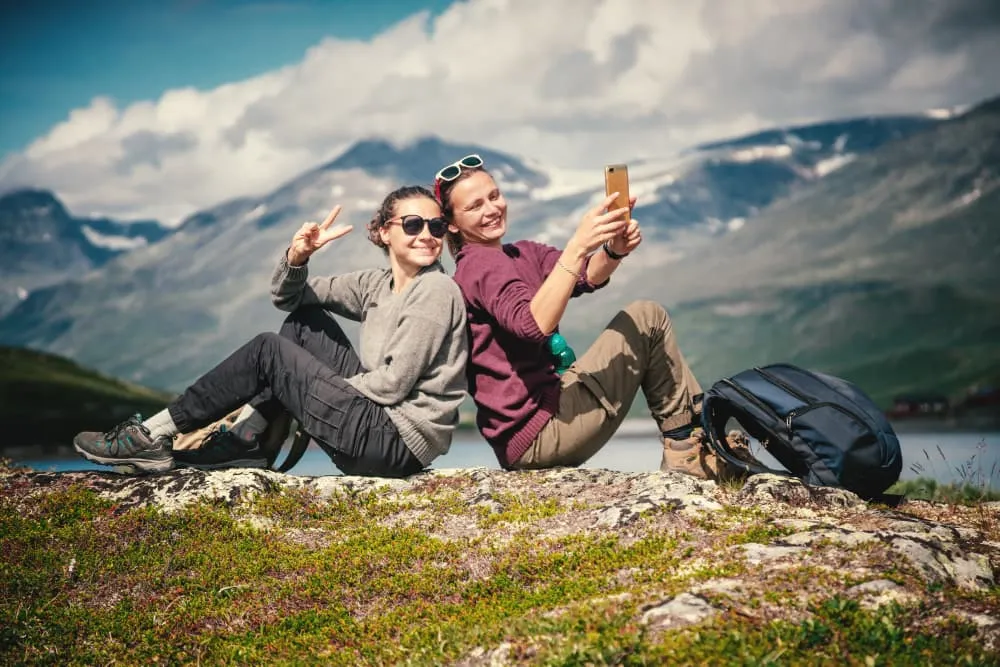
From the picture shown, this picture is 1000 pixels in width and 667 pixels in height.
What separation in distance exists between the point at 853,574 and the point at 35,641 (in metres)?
6.38

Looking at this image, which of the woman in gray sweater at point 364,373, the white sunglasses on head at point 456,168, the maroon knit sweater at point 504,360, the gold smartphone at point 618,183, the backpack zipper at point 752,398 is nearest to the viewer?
the gold smartphone at point 618,183

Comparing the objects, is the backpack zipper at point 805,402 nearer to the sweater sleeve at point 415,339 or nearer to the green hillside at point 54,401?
the sweater sleeve at point 415,339

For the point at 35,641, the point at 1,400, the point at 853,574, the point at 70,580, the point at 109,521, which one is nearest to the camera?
the point at 853,574

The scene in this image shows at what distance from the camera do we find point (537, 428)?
9.50 meters

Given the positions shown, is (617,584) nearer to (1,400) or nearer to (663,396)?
(663,396)

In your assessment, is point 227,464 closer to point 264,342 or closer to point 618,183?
point 264,342

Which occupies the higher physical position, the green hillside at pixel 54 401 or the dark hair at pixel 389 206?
the dark hair at pixel 389 206

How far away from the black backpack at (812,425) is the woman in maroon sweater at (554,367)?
0.48m

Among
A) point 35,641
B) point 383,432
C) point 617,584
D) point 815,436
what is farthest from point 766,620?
point 35,641

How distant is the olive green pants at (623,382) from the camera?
9.21m

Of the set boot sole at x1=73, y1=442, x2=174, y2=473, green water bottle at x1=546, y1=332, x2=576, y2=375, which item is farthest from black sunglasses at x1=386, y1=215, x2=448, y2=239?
boot sole at x1=73, y1=442, x2=174, y2=473

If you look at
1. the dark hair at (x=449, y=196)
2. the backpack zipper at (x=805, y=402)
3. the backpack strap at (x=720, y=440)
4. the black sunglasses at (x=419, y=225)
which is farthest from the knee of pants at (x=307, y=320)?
the backpack zipper at (x=805, y=402)

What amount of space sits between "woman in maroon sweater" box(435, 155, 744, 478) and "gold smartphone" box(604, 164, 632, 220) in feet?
1.70

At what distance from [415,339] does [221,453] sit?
2767 mm
